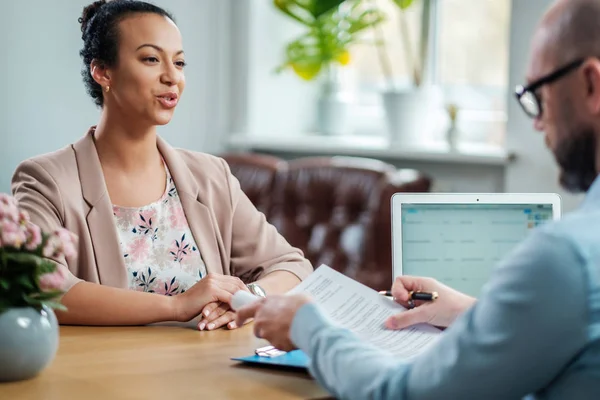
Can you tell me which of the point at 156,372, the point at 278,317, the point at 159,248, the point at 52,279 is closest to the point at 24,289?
the point at 52,279

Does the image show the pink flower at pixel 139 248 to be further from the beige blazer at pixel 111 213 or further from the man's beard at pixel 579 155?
the man's beard at pixel 579 155

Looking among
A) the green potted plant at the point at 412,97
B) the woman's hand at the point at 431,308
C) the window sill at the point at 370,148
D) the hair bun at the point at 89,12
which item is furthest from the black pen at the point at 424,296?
the green potted plant at the point at 412,97

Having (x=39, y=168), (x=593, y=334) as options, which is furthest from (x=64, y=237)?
(x=593, y=334)

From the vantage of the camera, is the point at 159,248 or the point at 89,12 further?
the point at 89,12

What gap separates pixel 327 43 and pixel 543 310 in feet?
10.9

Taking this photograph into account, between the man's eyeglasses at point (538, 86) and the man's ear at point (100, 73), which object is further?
the man's ear at point (100, 73)

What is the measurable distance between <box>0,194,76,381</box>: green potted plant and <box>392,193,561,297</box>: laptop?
744mm

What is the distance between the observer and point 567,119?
1.14 metres

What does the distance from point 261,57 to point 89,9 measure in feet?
7.36

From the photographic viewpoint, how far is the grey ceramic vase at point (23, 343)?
4.62ft

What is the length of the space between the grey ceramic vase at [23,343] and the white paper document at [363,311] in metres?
0.42

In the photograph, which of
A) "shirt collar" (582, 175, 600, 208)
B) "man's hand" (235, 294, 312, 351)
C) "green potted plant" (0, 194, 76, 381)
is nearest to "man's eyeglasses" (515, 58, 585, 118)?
"shirt collar" (582, 175, 600, 208)

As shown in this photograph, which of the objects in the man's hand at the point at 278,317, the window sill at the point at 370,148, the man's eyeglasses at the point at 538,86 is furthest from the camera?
the window sill at the point at 370,148

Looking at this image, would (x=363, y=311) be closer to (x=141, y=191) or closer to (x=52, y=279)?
(x=52, y=279)
